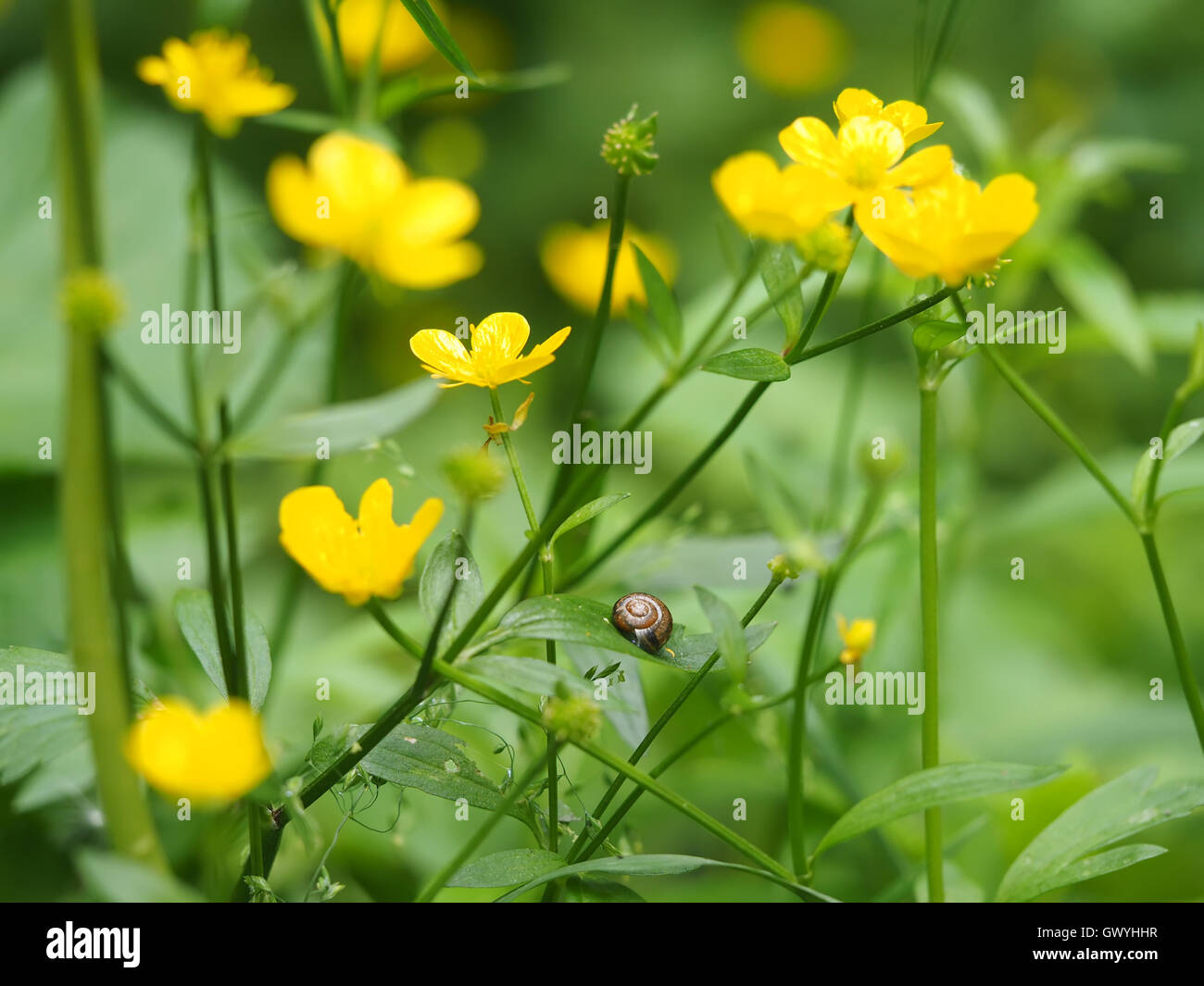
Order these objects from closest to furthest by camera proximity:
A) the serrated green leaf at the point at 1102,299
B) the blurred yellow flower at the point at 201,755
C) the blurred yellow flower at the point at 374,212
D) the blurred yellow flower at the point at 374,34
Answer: the blurred yellow flower at the point at 201,755, the blurred yellow flower at the point at 374,212, the serrated green leaf at the point at 1102,299, the blurred yellow flower at the point at 374,34

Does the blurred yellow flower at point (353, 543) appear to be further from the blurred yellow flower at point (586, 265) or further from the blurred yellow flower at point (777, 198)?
the blurred yellow flower at point (586, 265)

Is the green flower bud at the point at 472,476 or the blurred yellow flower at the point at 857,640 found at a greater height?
the green flower bud at the point at 472,476

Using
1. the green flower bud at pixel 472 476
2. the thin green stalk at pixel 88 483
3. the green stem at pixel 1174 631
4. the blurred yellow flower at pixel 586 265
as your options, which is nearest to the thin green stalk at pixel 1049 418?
the green stem at pixel 1174 631

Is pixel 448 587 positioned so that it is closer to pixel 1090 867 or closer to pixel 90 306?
pixel 90 306

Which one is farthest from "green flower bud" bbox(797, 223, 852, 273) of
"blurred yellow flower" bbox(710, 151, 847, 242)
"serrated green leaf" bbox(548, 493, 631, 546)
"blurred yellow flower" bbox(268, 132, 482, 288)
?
"blurred yellow flower" bbox(268, 132, 482, 288)

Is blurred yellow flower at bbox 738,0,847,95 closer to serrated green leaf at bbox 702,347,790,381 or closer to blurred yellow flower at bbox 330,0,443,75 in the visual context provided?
blurred yellow flower at bbox 330,0,443,75
